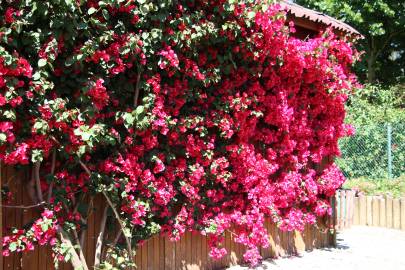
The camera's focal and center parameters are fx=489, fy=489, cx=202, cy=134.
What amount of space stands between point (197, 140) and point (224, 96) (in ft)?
2.00

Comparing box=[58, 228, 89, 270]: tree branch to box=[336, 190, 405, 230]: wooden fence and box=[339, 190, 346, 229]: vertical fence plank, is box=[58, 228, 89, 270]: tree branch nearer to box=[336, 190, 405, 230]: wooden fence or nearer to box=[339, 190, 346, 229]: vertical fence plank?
box=[336, 190, 405, 230]: wooden fence

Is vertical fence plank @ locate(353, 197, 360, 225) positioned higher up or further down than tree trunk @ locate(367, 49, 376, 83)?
further down

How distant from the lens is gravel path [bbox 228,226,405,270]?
247 inches

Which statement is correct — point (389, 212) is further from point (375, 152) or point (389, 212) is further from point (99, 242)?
point (99, 242)

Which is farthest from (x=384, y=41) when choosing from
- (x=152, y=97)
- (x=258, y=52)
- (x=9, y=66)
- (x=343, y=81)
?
(x=9, y=66)

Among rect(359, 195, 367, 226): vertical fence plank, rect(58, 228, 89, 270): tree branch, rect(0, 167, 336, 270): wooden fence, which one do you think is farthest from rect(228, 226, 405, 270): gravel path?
rect(58, 228, 89, 270): tree branch

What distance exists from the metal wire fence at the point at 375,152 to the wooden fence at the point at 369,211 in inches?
65.9

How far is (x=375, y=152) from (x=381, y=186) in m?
1.69

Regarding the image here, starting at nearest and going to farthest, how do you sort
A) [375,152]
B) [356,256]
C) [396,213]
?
[356,256]
[396,213]
[375,152]

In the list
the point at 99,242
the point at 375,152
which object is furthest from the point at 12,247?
the point at 375,152

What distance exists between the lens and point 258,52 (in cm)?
538

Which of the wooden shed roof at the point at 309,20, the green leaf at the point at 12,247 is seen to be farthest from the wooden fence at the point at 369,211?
the green leaf at the point at 12,247

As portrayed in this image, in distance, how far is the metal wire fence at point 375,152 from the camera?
10961mm

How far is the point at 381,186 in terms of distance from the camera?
9875 millimetres
